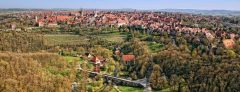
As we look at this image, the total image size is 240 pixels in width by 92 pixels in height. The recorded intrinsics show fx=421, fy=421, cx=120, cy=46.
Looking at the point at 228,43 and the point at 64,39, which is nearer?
the point at 228,43

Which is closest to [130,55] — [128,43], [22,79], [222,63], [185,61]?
[128,43]

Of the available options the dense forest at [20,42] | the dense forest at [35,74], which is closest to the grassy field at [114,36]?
the dense forest at [20,42]

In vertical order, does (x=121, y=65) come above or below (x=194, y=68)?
below

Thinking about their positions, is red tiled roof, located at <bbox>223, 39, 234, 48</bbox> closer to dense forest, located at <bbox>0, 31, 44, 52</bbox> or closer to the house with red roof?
the house with red roof

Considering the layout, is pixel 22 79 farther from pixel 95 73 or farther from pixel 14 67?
pixel 95 73

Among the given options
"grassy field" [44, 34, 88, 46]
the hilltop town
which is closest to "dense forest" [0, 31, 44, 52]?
the hilltop town

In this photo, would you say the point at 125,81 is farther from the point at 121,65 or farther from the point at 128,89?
the point at 121,65

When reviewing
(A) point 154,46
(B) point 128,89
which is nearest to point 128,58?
(A) point 154,46

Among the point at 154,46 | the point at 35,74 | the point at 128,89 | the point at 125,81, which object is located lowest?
the point at 128,89

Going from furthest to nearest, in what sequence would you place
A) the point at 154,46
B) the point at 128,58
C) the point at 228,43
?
the point at 154,46
the point at 128,58
the point at 228,43
